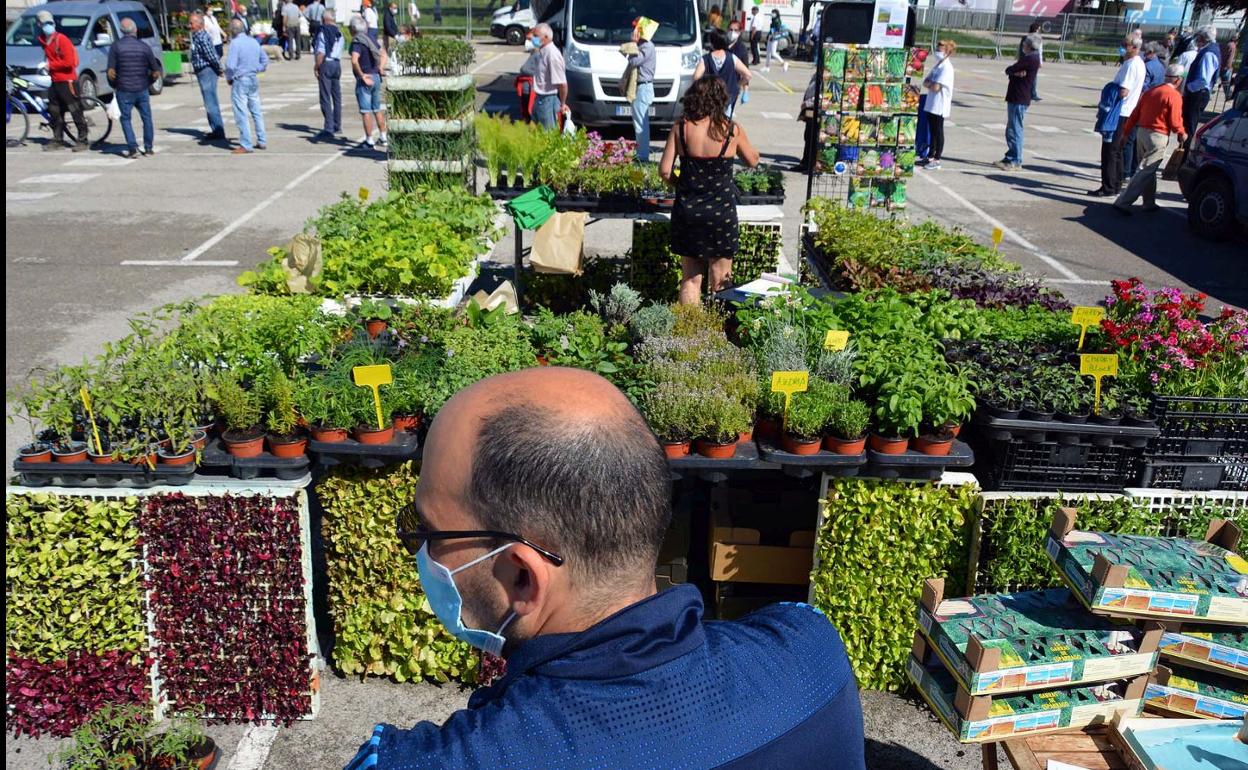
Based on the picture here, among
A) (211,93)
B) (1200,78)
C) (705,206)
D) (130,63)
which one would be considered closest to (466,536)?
(705,206)

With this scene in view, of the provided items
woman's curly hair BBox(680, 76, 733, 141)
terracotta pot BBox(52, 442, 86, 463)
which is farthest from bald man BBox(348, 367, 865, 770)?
woman's curly hair BBox(680, 76, 733, 141)

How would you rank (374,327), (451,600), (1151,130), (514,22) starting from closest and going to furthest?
(451,600), (374,327), (1151,130), (514,22)

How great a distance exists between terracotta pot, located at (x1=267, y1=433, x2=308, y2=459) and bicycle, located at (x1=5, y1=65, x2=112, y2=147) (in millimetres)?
13319

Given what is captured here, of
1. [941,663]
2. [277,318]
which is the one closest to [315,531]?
[277,318]

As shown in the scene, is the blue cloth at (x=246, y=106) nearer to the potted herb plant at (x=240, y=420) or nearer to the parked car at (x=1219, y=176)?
the potted herb plant at (x=240, y=420)

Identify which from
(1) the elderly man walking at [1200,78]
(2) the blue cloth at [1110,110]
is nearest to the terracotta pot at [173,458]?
(2) the blue cloth at [1110,110]

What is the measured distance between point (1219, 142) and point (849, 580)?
9858 mm

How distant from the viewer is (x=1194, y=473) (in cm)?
394

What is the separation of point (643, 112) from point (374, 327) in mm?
9731

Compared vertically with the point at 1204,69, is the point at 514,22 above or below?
above

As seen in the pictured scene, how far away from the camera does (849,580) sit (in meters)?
3.93

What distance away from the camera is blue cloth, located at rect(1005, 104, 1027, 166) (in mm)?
14359

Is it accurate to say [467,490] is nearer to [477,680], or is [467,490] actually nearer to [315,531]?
[477,680]

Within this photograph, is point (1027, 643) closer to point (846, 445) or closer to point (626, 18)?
point (846, 445)
